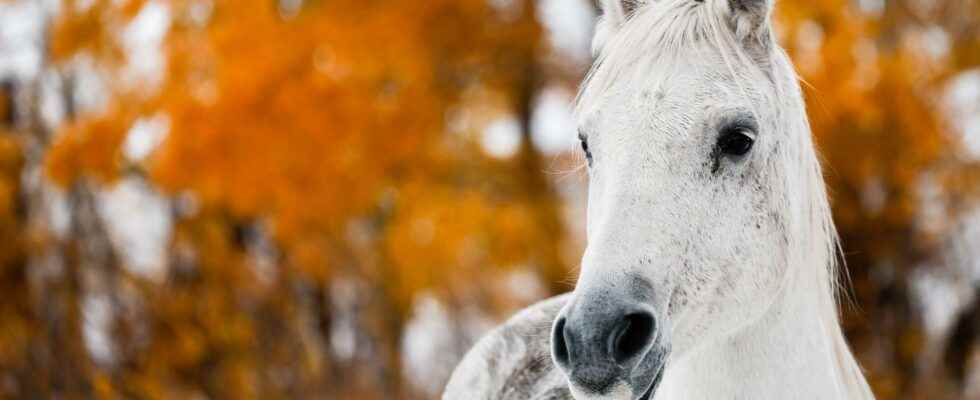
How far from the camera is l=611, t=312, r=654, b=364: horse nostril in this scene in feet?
6.23

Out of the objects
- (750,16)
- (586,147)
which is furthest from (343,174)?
(750,16)

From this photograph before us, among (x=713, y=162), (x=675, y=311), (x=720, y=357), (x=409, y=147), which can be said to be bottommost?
(x=409, y=147)

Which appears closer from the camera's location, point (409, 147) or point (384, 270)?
point (409, 147)

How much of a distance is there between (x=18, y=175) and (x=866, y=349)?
8374 mm

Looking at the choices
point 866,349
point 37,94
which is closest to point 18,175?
point 37,94

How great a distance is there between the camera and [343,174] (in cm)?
903

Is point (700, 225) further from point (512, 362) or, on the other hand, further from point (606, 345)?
point (512, 362)

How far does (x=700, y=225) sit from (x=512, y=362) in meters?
1.31

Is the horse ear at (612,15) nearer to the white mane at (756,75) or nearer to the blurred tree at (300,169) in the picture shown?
the white mane at (756,75)

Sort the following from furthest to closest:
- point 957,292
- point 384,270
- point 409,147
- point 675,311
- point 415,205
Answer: point 384,270 < point 415,205 < point 409,147 < point 957,292 < point 675,311

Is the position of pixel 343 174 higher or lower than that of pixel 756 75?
lower

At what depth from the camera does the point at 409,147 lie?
927cm

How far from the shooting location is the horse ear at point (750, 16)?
2.28 m

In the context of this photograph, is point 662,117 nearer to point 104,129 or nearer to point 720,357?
point 720,357
